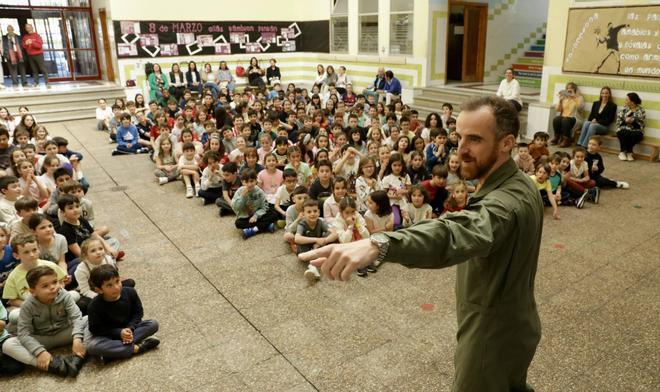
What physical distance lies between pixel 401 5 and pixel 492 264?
12.8 meters

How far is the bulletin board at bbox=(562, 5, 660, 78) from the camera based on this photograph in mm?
8523

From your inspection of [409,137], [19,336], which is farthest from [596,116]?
[19,336]

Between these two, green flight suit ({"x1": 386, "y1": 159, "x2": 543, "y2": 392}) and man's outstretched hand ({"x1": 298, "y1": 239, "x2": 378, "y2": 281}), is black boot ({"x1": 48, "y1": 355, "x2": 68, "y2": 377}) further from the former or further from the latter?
man's outstretched hand ({"x1": 298, "y1": 239, "x2": 378, "y2": 281})

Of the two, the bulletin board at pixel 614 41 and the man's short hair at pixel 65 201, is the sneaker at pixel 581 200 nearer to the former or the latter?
the bulletin board at pixel 614 41

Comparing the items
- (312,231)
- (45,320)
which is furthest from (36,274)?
(312,231)

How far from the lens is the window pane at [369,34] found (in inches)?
557

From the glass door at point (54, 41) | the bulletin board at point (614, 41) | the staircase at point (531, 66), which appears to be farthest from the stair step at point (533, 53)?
the glass door at point (54, 41)

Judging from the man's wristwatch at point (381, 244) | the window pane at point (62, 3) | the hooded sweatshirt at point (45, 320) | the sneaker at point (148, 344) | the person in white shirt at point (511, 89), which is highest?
the window pane at point (62, 3)

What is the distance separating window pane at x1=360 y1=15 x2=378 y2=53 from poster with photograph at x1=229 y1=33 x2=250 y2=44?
3.75 m

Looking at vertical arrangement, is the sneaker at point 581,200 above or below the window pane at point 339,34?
below

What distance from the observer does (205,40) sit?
15188 millimetres

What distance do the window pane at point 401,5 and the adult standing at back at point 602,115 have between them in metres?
5.60

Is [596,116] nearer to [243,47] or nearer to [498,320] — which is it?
[498,320]

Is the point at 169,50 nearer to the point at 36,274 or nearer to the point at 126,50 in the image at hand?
the point at 126,50
